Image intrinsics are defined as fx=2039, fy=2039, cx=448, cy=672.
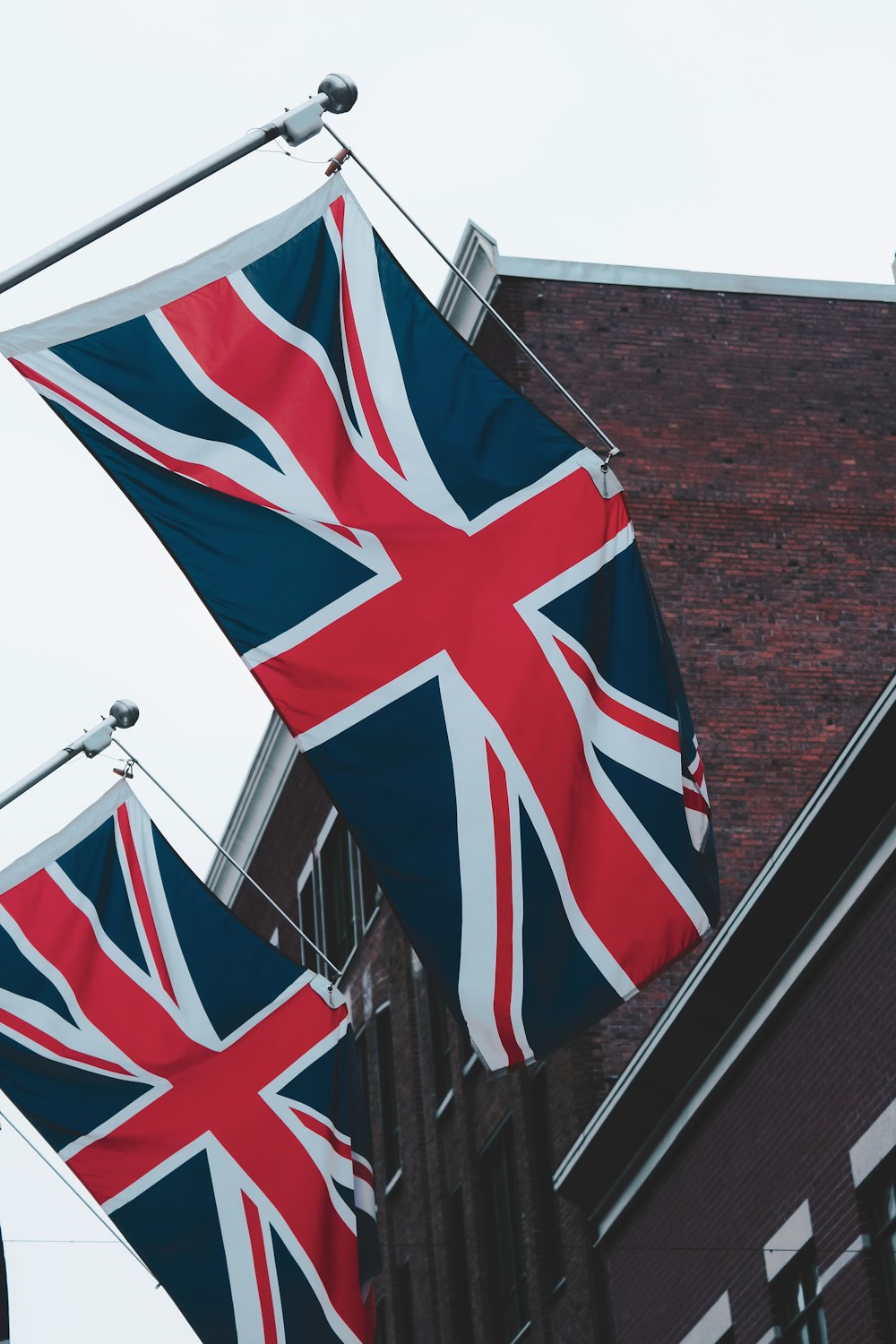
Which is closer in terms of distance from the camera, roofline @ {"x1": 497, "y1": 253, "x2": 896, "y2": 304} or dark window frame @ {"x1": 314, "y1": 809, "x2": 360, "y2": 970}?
roofline @ {"x1": 497, "y1": 253, "x2": 896, "y2": 304}

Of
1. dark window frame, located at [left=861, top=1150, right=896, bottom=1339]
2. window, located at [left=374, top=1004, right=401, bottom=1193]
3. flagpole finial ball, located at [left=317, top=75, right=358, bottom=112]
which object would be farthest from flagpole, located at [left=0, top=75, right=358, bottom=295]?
window, located at [left=374, top=1004, right=401, bottom=1193]

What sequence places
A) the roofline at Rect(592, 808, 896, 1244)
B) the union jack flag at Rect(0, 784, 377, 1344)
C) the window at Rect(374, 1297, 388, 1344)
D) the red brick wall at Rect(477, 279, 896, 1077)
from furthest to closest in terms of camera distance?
the window at Rect(374, 1297, 388, 1344) < the red brick wall at Rect(477, 279, 896, 1077) < the roofline at Rect(592, 808, 896, 1244) < the union jack flag at Rect(0, 784, 377, 1344)

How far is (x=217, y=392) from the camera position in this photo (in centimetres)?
1077

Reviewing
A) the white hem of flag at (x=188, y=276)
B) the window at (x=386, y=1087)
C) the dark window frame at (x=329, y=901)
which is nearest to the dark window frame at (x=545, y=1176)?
the window at (x=386, y=1087)

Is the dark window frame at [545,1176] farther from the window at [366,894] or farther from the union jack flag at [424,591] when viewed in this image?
the union jack flag at [424,591]

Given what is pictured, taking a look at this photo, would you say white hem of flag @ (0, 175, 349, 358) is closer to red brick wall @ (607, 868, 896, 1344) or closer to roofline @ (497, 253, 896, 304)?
red brick wall @ (607, 868, 896, 1344)

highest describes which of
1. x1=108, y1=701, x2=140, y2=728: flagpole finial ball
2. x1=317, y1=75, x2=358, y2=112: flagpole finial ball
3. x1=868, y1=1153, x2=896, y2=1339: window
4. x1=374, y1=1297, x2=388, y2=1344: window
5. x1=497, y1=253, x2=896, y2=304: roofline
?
x1=497, y1=253, x2=896, y2=304: roofline

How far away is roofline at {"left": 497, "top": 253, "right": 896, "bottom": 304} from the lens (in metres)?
29.3

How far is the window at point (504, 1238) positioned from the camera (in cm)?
2788

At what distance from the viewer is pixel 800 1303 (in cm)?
1872

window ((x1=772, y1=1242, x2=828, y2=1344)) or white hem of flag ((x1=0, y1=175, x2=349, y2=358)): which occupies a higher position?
white hem of flag ((x1=0, y1=175, x2=349, y2=358))

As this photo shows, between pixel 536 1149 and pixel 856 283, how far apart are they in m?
14.0

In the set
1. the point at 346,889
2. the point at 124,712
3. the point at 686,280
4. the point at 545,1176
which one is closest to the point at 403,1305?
the point at 346,889

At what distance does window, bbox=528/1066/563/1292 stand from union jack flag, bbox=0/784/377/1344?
1111 cm
